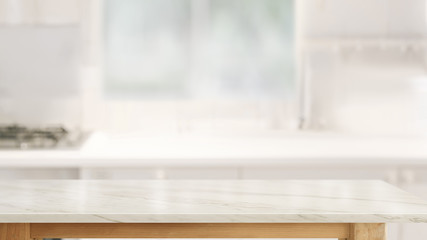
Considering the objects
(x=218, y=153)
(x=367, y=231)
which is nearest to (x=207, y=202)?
(x=367, y=231)

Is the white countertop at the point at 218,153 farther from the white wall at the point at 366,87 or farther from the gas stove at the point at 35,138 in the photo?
the white wall at the point at 366,87

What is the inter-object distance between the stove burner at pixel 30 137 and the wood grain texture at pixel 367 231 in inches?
67.9

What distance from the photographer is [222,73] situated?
359 cm

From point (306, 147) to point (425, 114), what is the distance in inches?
33.5

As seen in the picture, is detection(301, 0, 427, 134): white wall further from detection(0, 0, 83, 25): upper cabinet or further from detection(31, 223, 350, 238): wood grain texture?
detection(31, 223, 350, 238): wood grain texture

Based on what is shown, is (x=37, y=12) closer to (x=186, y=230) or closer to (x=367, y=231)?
(x=186, y=230)

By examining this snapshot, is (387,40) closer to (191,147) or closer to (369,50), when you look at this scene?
(369,50)

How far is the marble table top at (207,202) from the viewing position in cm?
155

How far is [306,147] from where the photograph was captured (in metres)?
3.13

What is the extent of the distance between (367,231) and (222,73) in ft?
6.76

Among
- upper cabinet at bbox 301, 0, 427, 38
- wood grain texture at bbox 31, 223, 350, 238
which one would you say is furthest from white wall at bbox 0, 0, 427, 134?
wood grain texture at bbox 31, 223, 350, 238

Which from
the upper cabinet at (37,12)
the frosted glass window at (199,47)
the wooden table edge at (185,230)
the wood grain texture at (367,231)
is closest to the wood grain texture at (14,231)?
the wooden table edge at (185,230)

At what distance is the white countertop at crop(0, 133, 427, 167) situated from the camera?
279cm

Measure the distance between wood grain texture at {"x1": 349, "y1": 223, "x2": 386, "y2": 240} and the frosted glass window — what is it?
1995 millimetres
